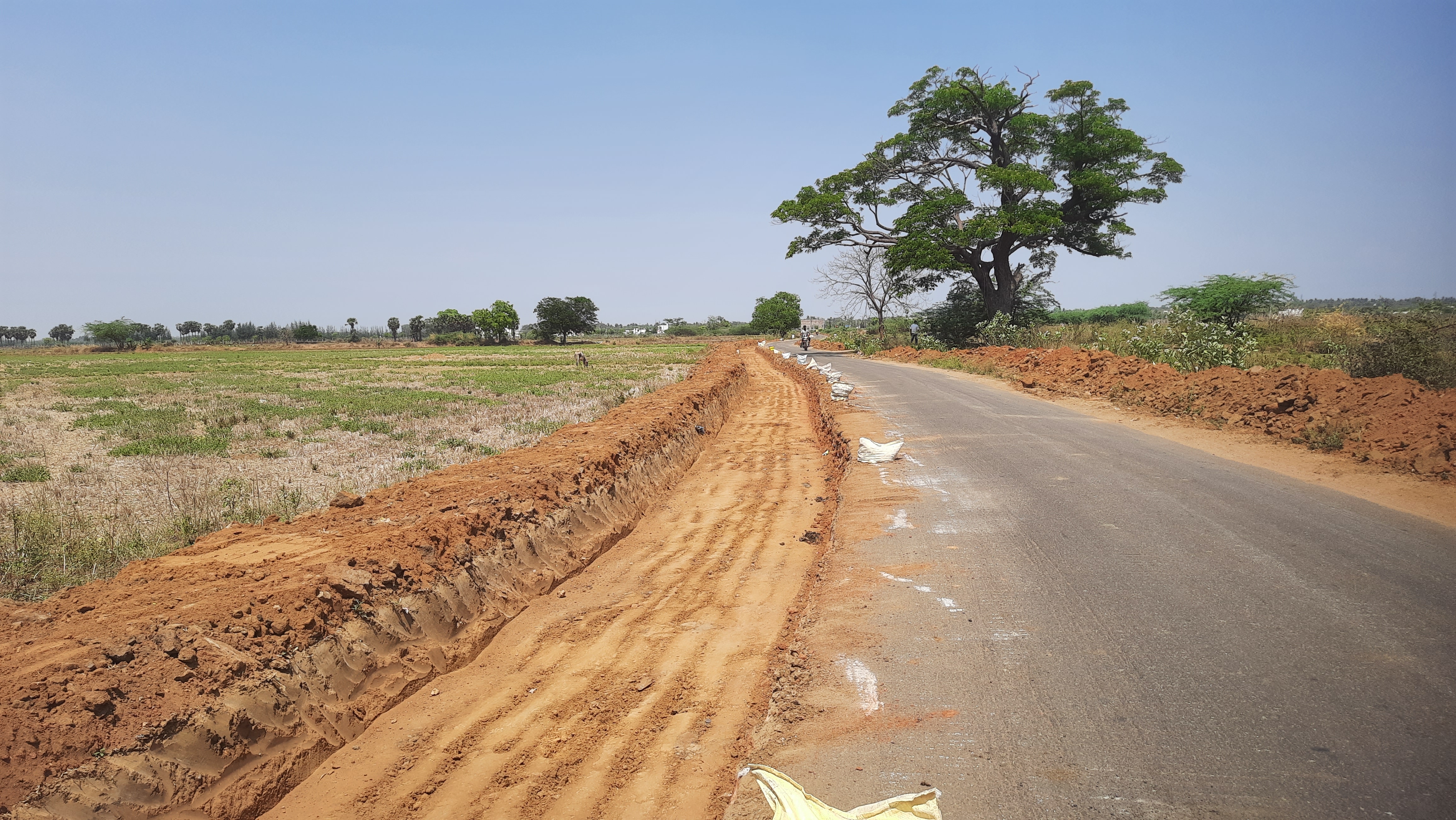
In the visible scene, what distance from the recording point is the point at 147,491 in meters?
7.91

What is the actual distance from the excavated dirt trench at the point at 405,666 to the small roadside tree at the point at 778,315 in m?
95.4

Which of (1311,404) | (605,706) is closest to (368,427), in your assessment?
(605,706)

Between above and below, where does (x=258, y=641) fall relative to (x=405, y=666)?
above

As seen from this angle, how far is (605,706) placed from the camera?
418cm

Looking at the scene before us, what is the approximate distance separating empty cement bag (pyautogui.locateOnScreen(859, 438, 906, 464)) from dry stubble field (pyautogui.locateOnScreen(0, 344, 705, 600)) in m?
5.50

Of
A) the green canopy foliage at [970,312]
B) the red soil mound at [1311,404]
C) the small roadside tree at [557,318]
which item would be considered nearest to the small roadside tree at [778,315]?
the small roadside tree at [557,318]

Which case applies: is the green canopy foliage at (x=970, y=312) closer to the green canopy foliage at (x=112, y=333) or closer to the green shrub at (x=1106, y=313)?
the green shrub at (x=1106, y=313)

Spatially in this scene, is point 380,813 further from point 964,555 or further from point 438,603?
point 964,555

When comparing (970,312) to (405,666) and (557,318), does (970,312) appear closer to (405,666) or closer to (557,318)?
(405,666)

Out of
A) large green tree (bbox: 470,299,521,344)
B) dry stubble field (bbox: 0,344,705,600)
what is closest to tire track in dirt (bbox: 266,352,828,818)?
dry stubble field (bbox: 0,344,705,600)

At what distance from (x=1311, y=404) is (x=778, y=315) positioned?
98526mm

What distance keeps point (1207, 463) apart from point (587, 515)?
7.42 m

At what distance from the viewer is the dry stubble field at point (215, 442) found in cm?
607

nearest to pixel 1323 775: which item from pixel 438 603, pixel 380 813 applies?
pixel 380 813
